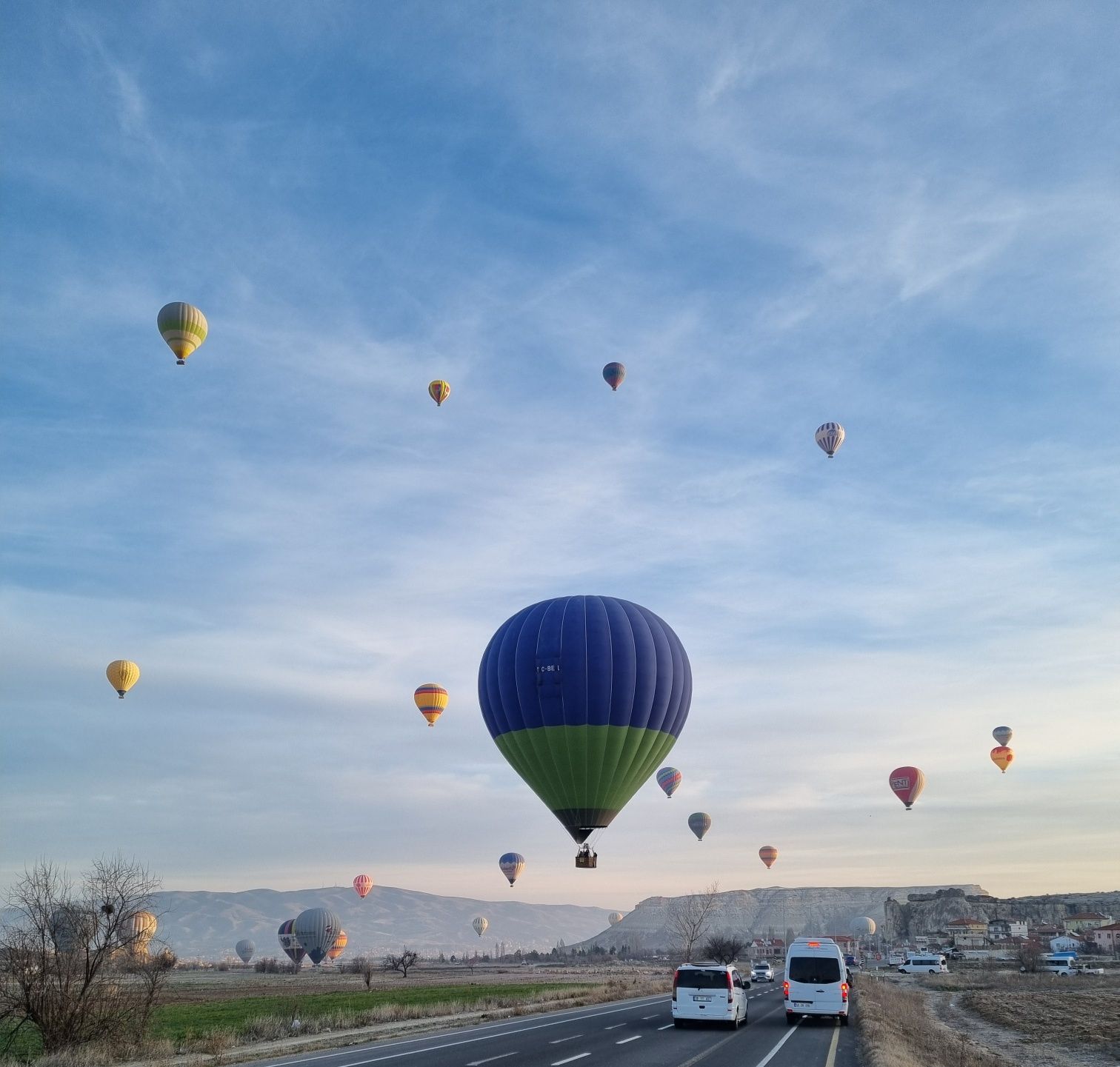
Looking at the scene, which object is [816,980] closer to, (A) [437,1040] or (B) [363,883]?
(A) [437,1040]

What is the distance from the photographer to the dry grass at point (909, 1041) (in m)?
23.2

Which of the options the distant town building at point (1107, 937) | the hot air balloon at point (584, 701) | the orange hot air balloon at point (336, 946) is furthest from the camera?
the distant town building at point (1107, 937)

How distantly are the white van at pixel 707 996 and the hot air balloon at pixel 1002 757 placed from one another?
8437 cm

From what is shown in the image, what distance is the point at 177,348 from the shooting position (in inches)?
2009

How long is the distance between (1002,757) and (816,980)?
81644mm

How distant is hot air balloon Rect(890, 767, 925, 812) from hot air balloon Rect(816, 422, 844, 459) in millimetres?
44307

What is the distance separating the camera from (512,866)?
416 feet

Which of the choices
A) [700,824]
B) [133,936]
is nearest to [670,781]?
[700,824]

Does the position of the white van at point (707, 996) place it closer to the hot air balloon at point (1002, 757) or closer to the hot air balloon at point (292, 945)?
the hot air balloon at point (1002, 757)

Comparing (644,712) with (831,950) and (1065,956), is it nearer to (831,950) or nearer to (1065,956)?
(831,950)

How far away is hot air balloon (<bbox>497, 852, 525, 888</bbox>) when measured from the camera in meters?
126

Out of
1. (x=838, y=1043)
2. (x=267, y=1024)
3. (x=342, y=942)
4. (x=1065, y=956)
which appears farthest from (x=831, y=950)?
(x=342, y=942)

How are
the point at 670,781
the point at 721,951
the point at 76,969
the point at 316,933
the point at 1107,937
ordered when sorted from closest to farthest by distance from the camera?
the point at 76,969 < the point at 670,781 < the point at 721,951 < the point at 316,933 < the point at 1107,937

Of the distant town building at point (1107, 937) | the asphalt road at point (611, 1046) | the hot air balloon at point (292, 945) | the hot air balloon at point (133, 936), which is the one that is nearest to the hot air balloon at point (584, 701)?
the asphalt road at point (611, 1046)
